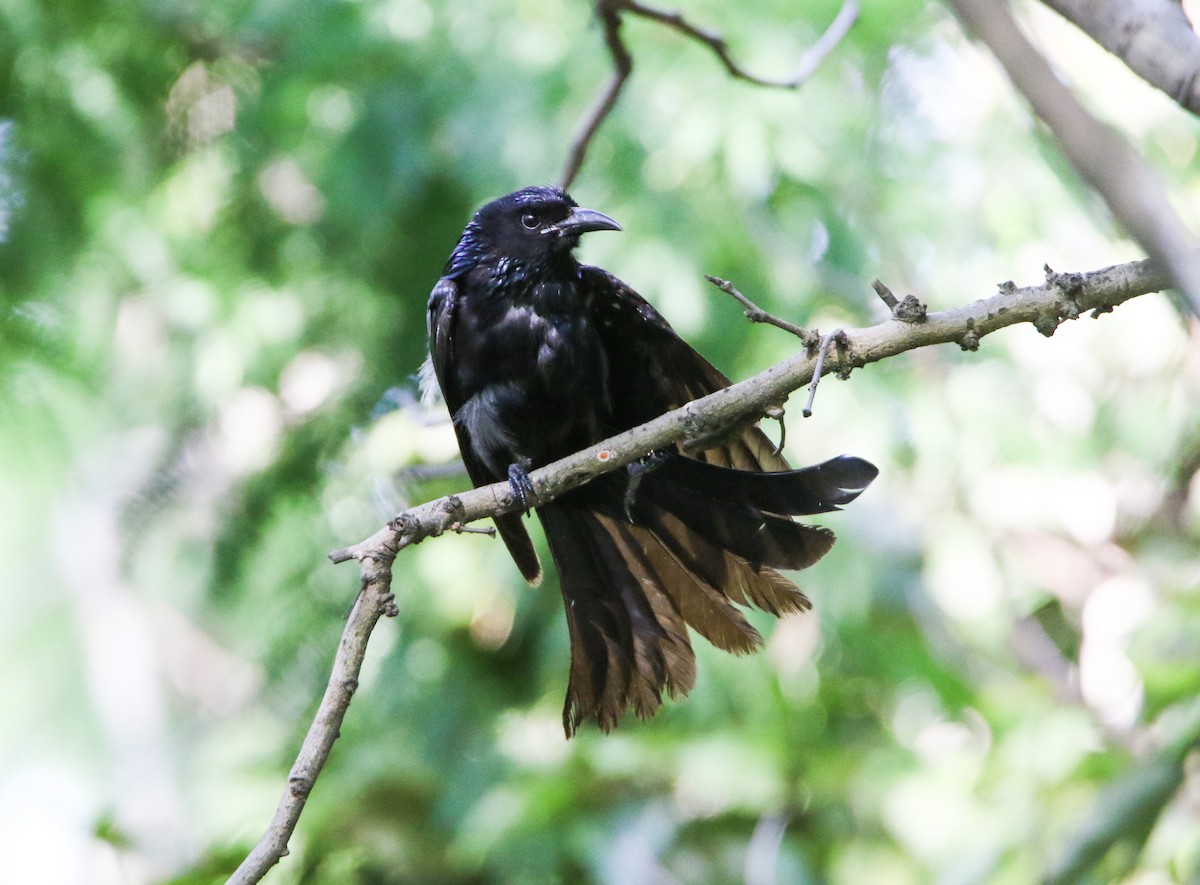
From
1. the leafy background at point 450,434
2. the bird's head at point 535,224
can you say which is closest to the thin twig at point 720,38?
the bird's head at point 535,224

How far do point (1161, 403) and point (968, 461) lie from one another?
812 millimetres

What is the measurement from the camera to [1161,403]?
16.5ft

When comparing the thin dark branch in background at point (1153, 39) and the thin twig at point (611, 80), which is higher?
the thin twig at point (611, 80)

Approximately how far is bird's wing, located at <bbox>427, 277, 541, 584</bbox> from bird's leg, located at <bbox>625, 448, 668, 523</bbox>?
0.35 meters

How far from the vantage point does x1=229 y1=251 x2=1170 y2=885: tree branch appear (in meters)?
2.07

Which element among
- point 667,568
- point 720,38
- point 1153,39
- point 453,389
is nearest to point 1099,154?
point 1153,39

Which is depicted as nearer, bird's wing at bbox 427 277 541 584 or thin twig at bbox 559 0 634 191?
thin twig at bbox 559 0 634 191

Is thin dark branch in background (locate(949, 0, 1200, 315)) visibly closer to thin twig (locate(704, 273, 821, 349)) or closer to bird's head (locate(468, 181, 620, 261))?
thin twig (locate(704, 273, 821, 349))

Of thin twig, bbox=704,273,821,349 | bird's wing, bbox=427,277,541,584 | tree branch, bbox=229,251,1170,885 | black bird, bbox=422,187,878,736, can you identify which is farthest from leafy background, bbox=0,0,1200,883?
thin twig, bbox=704,273,821,349

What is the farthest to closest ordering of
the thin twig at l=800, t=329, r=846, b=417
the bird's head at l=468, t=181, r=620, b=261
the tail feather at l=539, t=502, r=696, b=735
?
the bird's head at l=468, t=181, r=620, b=261 < the tail feather at l=539, t=502, r=696, b=735 < the thin twig at l=800, t=329, r=846, b=417

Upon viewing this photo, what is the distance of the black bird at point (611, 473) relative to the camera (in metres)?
2.98

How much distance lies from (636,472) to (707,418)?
30.2 inches

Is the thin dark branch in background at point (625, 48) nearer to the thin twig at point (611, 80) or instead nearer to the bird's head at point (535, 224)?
the thin twig at point (611, 80)

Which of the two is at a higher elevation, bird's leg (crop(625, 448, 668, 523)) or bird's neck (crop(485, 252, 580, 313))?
bird's neck (crop(485, 252, 580, 313))
